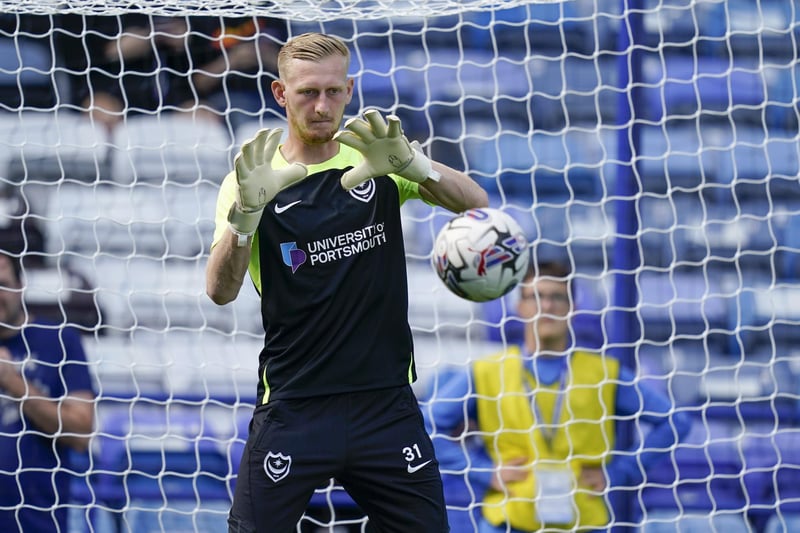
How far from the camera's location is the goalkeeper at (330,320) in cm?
282

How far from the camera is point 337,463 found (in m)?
2.83

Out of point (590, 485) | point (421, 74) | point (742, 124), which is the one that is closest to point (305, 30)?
point (421, 74)

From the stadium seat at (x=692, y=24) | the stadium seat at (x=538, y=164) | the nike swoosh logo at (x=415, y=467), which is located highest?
the stadium seat at (x=692, y=24)

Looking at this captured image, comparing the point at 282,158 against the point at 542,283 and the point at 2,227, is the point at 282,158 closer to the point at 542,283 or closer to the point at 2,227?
the point at 542,283

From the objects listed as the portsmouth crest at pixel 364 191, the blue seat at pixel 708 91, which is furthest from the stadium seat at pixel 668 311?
the portsmouth crest at pixel 364 191

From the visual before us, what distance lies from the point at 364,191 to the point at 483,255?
1.16 ft

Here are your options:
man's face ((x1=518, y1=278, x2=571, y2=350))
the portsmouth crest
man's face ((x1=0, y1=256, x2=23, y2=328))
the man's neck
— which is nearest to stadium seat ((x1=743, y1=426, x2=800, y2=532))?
man's face ((x1=518, y1=278, x2=571, y2=350))

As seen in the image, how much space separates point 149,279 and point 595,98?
2190 millimetres

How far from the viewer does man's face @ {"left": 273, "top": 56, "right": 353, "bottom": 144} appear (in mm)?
2766

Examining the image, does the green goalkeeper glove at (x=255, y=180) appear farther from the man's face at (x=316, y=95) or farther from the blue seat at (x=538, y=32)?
the blue seat at (x=538, y=32)

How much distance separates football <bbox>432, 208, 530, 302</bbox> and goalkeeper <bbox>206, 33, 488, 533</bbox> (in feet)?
0.22

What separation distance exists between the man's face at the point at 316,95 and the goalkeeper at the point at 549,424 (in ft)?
5.61

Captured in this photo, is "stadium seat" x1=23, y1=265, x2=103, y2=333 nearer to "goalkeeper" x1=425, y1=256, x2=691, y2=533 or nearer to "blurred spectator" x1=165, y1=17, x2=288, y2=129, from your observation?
"blurred spectator" x1=165, y1=17, x2=288, y2=129

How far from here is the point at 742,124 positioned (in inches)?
202
